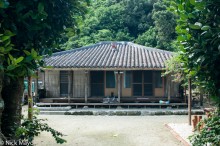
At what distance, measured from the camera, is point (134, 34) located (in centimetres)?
3609

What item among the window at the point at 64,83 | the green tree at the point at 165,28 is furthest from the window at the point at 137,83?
the green tree at the point at 165,28

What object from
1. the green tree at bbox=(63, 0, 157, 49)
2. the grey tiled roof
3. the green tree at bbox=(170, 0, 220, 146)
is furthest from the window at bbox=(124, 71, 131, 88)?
the green tree at bbox=(63, 0, 157, 49)

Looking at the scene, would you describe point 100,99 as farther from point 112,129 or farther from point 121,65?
point 112,129

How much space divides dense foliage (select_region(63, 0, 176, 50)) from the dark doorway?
1390cm

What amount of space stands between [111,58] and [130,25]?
2189 cm

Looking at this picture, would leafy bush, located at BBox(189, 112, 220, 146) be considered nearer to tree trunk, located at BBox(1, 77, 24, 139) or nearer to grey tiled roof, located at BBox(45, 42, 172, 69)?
tree trunk, located at BBox(1, 77, 24, 139)

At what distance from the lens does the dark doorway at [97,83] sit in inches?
635

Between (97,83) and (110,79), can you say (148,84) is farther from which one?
(97,83)

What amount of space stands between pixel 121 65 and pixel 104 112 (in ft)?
9.83

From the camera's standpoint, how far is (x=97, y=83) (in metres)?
16.2

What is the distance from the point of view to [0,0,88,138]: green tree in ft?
9.18

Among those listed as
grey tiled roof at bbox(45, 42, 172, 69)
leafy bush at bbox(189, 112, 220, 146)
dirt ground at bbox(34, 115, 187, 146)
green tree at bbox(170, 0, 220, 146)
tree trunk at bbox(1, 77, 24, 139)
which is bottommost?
dirt ground at bbox(34, 115, 187, 146)

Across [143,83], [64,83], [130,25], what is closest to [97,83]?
[64,83]

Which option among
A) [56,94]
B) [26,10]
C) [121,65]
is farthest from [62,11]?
[56,94]
